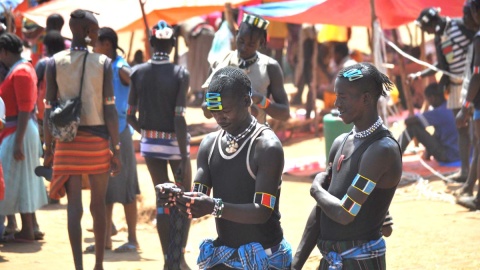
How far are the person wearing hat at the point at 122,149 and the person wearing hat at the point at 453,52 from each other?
3.82m

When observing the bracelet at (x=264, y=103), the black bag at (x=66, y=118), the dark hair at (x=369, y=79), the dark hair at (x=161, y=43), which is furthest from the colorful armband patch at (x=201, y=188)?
the dark hair at (x=161, y=43)

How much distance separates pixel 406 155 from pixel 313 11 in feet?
8.01

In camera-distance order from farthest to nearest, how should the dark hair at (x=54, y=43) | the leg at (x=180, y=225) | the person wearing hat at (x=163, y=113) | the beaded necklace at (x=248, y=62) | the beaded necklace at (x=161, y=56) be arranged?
the dark hair at (x=54, y=43), the beaded necklace at (x=161, y=56), the person wearing hat at (x=163, y=113), the beaded necklace at (x=248, y=62), the leg at (x=180, y=225)

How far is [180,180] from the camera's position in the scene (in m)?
6.89

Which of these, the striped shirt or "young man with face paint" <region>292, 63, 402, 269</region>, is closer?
"young man with face paint" <region>292, 63, 402, 269</region>

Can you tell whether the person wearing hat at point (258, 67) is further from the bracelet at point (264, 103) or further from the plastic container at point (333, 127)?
the plastic container at point (333, 127)

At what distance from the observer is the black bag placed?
6.34 m

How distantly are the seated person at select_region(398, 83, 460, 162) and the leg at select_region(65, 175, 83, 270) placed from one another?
5468 mm

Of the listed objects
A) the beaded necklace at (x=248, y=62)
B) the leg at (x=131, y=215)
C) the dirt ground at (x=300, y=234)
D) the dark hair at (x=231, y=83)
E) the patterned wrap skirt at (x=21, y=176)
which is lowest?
the dirt ground at (x=300, y=234)

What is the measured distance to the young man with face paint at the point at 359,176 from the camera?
4.02 m

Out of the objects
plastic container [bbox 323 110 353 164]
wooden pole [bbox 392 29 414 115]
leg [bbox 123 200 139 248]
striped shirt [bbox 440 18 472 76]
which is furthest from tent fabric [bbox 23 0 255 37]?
leg [bbox 123 200 139 248]

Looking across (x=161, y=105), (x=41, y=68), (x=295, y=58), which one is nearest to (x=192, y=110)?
(x=295, y=58)

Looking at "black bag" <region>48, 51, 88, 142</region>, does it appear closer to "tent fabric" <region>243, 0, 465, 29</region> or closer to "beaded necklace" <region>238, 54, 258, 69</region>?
"beaded necklace" <region>238, 54, 258, 69</region>

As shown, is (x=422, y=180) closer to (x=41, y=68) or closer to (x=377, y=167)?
(x=41, y=68)
